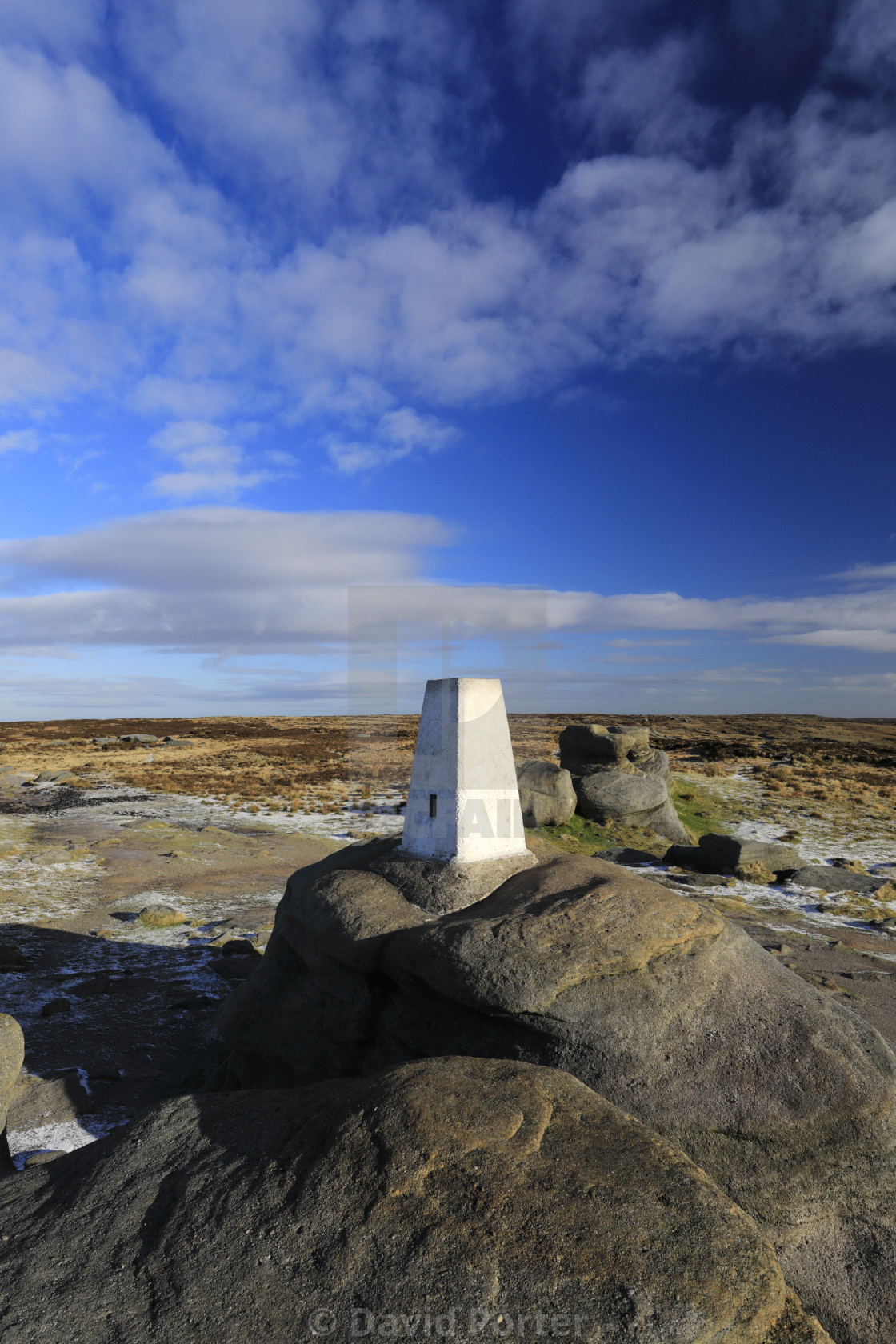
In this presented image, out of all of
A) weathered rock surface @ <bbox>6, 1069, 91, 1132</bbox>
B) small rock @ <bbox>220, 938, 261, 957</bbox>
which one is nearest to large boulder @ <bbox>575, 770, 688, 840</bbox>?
small rock @ <bbox>220, 938, 261, 957</bbox>

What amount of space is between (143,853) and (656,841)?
16.2 metres

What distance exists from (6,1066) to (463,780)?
17.8 feet

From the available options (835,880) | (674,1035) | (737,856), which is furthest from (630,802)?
(674,1035)

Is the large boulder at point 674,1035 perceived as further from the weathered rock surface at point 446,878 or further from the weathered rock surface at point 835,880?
the weathered rock surface at point 835,880

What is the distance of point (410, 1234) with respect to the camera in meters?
3.65

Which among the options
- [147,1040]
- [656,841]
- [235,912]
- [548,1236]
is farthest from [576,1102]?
[656,841]

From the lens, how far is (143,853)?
2048cm

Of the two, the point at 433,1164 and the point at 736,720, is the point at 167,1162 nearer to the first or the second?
the point at 433,1164

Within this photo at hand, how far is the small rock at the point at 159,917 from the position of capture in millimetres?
14750

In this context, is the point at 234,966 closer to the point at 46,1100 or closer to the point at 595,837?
the point at 46,1100

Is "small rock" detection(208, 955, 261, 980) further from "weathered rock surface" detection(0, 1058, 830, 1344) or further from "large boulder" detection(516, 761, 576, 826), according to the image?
"large boulder" detection(516, 761, 576, 826)

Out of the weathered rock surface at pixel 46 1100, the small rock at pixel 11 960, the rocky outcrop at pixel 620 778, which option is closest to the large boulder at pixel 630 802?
the rocky outcrop at pixel 620 778

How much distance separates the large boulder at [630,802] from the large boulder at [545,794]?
993 millimetres

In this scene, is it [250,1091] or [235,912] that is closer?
[250,1091]
